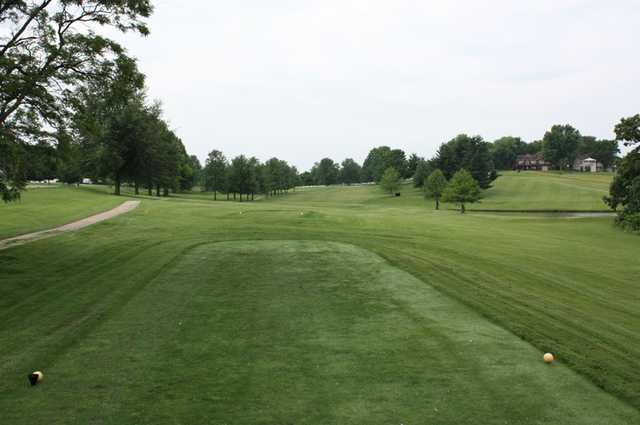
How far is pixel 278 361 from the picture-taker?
25.8 ft

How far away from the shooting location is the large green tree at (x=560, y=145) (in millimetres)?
166250

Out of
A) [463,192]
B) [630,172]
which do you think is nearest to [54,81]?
[630,172]

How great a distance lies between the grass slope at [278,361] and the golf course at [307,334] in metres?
0.04

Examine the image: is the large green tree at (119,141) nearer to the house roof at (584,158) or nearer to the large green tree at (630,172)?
the large green tree at (630,172)

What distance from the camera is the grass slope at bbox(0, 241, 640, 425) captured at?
626 cm

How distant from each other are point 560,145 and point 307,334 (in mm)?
181660

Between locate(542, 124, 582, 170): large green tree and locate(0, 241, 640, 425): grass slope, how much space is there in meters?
176

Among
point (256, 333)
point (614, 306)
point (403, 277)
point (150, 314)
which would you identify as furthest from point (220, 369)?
point (614, 306)

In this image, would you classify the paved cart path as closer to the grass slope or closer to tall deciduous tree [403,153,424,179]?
the grass slope

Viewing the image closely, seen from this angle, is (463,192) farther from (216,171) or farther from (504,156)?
(504,156)

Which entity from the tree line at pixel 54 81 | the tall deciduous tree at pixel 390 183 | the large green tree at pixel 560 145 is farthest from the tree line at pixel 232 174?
the large green tree at pixel 560 145

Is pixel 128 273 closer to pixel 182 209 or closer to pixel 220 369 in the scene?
pixel 220 369

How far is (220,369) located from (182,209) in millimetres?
29175

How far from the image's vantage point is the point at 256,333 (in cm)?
928
